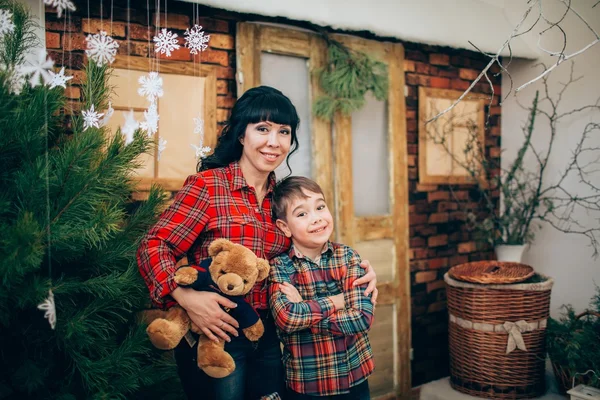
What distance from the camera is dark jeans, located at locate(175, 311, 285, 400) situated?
1742 millimetres

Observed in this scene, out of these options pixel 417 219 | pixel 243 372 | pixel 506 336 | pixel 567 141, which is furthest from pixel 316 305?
pixel 567 141

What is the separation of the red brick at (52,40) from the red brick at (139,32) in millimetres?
343

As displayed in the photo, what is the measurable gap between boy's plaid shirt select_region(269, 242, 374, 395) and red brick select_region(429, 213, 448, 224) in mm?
1914

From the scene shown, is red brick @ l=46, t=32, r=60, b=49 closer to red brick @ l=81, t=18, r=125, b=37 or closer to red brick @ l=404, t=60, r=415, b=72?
red brick @ l=81, t=18, r=125, b=37

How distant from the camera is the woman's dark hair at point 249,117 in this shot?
1.93 meters

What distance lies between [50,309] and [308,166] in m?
1.99

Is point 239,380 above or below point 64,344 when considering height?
A: below

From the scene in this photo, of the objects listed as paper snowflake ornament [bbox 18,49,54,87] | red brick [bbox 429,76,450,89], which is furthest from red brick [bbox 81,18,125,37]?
red brick [bbox 429,76,450,89]

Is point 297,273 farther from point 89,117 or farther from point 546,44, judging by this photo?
point 546,44

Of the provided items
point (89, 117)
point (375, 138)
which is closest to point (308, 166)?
point (375, 138)

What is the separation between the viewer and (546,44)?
3686mm

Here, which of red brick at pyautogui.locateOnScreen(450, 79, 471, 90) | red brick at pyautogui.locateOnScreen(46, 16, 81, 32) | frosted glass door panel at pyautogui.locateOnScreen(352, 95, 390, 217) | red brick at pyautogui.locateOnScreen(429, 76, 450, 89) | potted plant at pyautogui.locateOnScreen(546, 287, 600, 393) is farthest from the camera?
red brick at pyautogui.locateOnScreen(450, 79, 471, 90)

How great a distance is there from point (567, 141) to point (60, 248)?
333cm

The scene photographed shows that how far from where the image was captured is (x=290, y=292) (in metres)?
1.82
